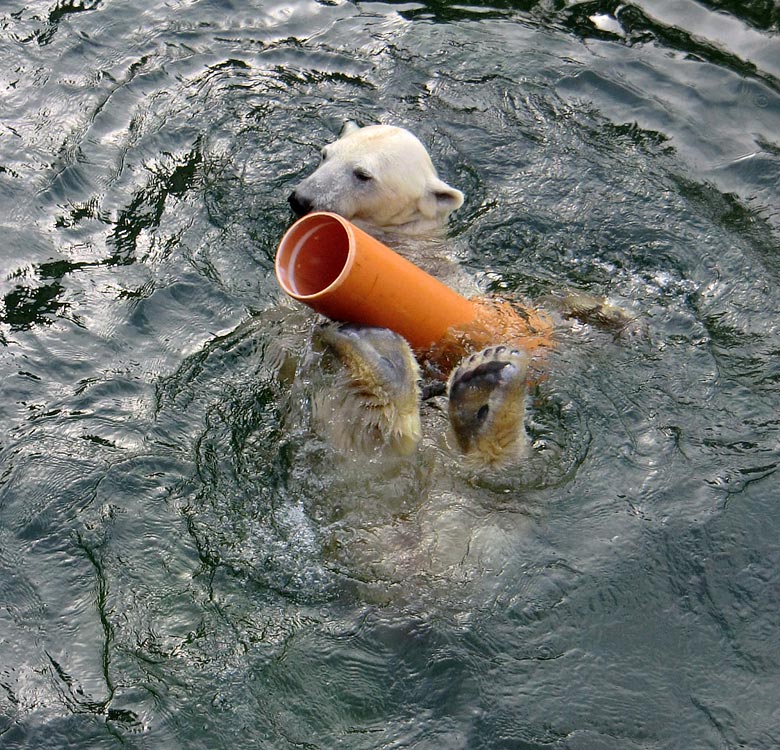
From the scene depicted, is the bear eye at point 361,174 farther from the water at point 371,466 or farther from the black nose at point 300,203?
the water at point 371,466

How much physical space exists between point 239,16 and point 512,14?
1983 mm

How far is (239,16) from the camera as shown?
6930mm

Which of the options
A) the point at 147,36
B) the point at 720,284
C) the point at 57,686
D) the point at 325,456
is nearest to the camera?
the point at 57,686

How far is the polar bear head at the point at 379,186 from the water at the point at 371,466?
1.65 ft

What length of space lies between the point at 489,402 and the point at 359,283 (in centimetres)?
61

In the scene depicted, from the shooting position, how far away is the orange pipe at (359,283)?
129 inches

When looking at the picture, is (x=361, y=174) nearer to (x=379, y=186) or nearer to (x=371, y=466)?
(x=379, y=186)

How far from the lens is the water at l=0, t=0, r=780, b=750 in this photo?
3117 millimetres

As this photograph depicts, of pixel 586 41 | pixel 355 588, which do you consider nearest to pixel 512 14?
pixel 586 41

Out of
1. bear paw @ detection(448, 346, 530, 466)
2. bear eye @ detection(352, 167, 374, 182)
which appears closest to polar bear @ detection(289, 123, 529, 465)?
bear paw @ detection(448, 346, 530, 466)

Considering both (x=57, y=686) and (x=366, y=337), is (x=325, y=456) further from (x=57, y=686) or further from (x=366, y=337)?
(x=57, y=686)

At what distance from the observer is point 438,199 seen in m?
4.50

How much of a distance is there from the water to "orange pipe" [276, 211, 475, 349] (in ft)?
1.37

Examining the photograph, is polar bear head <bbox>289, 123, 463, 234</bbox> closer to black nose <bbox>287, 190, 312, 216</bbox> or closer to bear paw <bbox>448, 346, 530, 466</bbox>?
black nose <bbox>287, 190, 312, 216</bbox>
